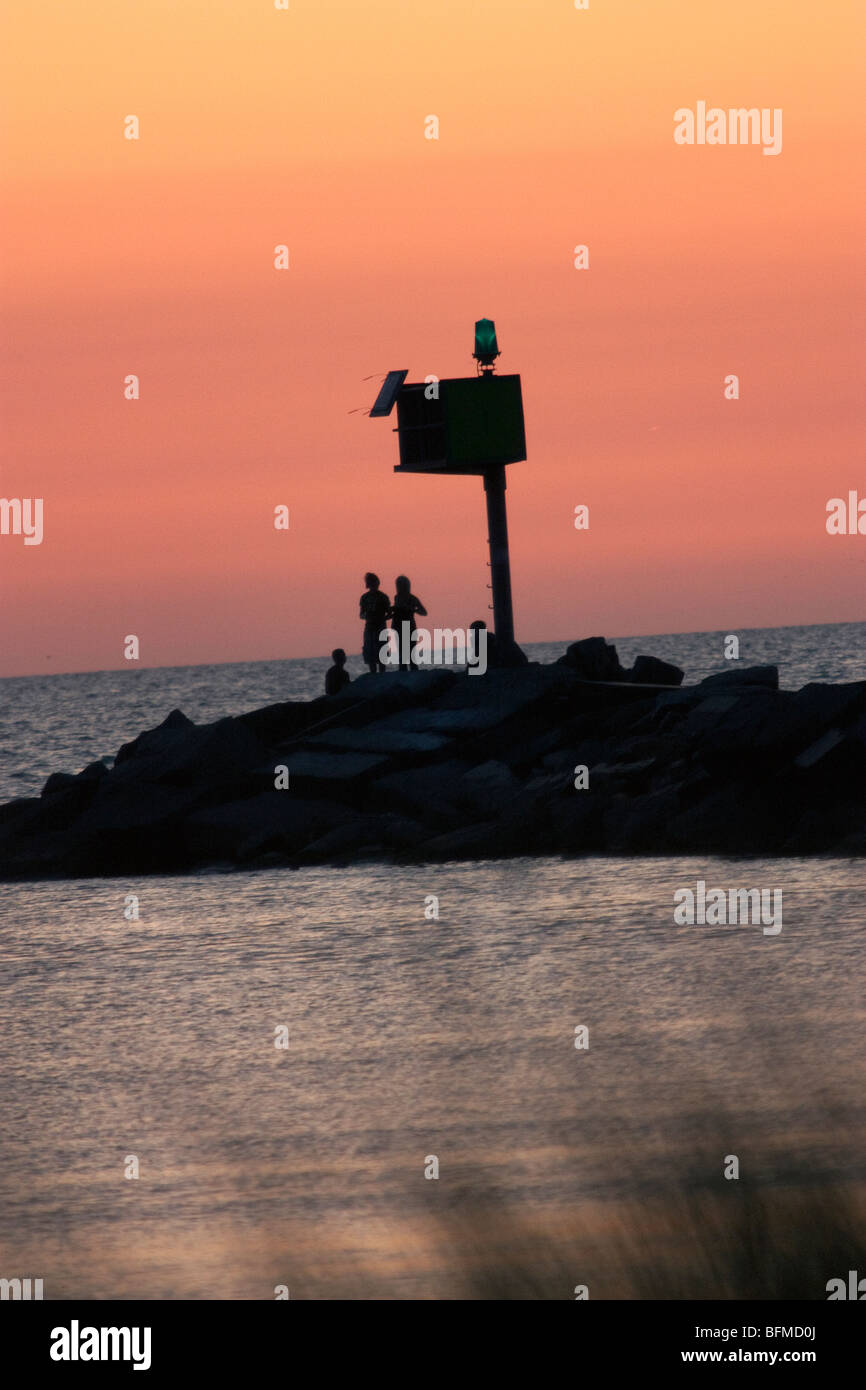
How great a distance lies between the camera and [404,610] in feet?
92.8

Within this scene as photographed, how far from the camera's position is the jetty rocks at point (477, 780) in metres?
22.0

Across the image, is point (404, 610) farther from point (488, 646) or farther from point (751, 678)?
point (751, 678)

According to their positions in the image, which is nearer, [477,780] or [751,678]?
[477,780]

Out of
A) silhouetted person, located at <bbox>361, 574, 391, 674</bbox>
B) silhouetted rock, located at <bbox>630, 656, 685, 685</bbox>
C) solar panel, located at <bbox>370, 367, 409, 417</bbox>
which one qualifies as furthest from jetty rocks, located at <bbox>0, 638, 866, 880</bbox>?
solar panel, located at <bbox>370, 367, 409, 417</bbox>

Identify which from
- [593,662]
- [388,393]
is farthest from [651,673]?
[388,393]

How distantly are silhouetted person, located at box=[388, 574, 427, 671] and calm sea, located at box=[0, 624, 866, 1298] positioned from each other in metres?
9.02

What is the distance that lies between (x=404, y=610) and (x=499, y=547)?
132 inches

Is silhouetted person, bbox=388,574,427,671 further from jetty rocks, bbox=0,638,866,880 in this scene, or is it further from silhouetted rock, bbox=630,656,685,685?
silhouetted rock, bbox=630,656,685,685

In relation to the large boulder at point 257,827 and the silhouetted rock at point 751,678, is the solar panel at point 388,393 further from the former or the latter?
the large boulder at point 257,827

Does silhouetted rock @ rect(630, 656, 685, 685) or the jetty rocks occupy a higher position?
silhouetted rock @ rect(630, 656, 685, 685)

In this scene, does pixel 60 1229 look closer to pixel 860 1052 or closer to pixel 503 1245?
pixel 503 1245

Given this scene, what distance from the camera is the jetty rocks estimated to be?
21969 millimetres
